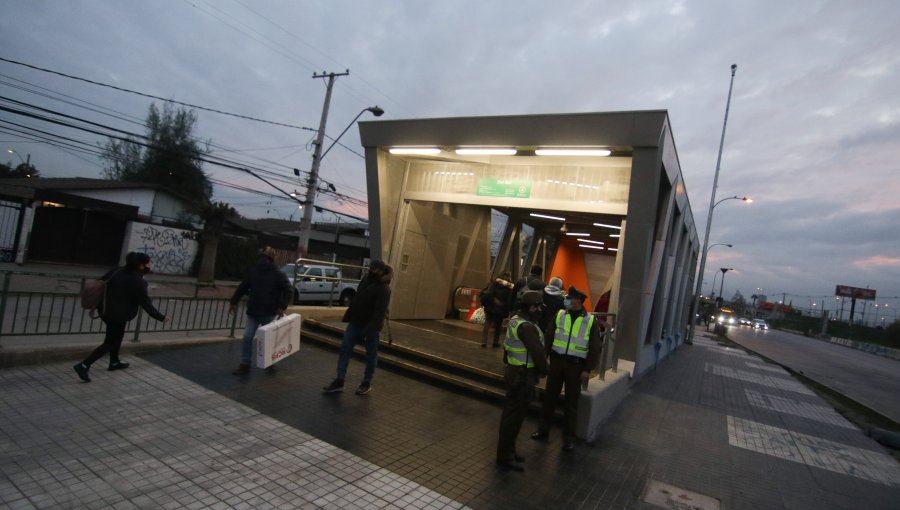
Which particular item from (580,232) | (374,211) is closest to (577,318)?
(374,211)

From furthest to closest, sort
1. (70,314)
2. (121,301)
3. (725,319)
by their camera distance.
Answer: (725,319), (70,314), (121,301)

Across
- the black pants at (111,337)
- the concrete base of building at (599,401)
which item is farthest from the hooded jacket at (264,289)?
the concrete base of building at (599,401)

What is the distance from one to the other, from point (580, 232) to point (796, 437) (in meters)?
10.3

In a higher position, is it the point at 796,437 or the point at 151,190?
the point at 151,190

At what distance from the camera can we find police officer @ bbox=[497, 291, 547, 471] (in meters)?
4.49

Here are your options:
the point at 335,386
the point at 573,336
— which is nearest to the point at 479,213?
the point at 335,386

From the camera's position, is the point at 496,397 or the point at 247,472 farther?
the point at 496,397

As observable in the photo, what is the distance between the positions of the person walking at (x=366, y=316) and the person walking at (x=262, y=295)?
3.51 ft

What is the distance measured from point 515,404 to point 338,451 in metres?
1.74

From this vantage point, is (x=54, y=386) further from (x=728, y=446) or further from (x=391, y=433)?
(x=728, y=446)

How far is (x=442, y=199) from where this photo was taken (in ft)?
36.0

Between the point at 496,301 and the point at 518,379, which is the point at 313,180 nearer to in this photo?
the point at 496,301

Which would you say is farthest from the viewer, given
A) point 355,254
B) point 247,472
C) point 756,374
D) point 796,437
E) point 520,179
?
point 355,254

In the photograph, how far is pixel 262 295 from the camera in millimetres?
6398
